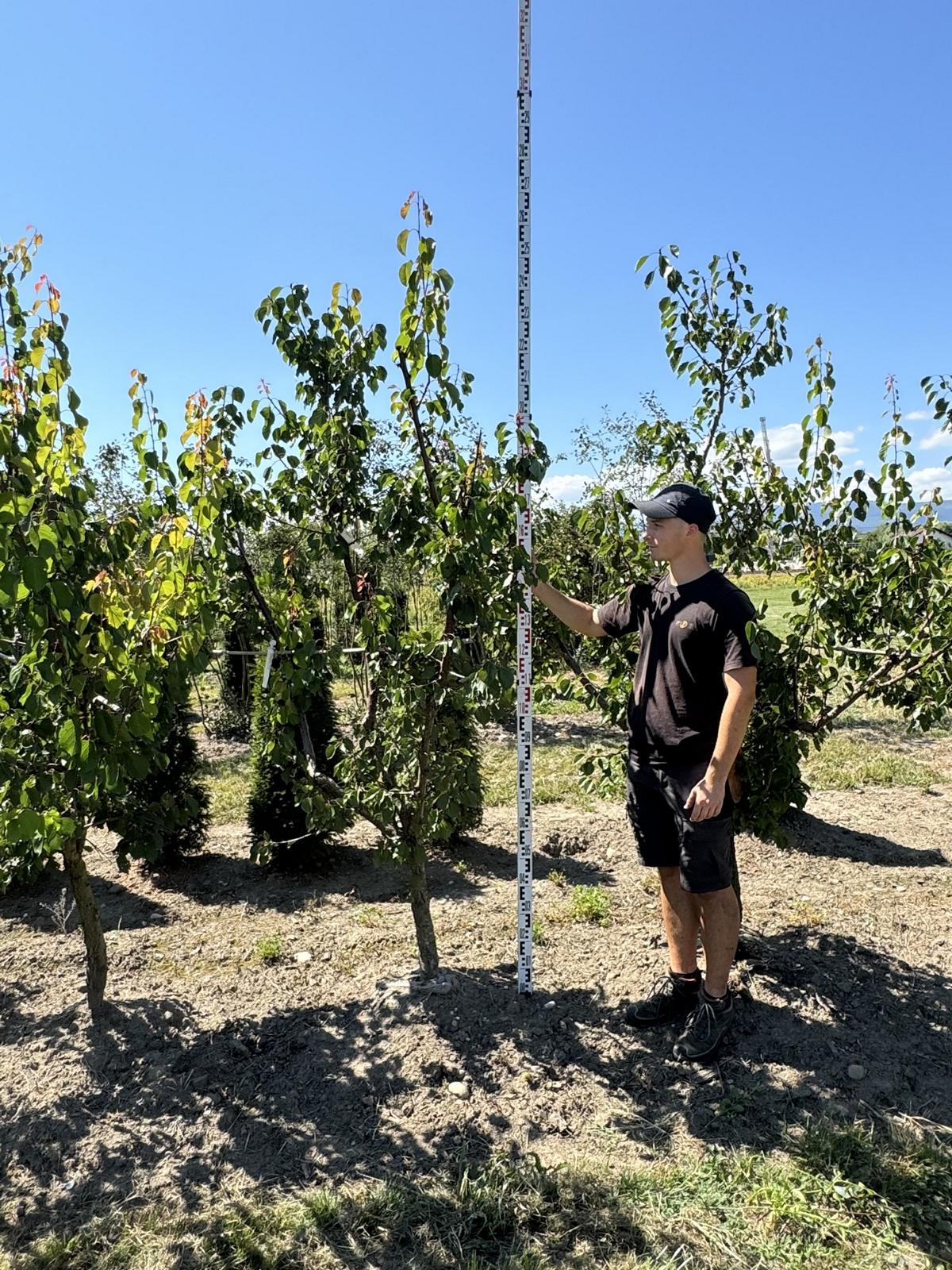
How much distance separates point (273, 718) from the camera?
10.6 feet

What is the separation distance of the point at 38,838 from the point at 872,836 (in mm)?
5383

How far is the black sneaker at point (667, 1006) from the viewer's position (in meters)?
3.46

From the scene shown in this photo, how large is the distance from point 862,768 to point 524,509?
236 inches

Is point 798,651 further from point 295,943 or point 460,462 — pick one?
point 295,943

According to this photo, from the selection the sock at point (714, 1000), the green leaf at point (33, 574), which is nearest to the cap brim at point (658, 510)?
the sock at point (714, 1000)

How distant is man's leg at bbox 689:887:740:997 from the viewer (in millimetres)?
3229

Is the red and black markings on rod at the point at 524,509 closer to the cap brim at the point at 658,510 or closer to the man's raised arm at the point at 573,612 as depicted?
the man's raised arm at the point at 573,612

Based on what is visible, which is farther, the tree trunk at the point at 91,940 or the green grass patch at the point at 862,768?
the green grass patch at the point at 862,768

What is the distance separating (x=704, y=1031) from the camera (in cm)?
327

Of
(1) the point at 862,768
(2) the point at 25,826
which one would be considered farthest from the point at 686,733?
(1) the point at 862,768

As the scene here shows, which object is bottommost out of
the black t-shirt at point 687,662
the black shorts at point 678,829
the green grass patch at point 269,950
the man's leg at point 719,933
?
the green grass patch at point 269,950

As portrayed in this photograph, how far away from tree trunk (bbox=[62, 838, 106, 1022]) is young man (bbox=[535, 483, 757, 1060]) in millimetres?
2344

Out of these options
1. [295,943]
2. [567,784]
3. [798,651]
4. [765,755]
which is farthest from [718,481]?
[567,784]

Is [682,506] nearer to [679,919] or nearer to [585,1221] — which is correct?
[679,919]
